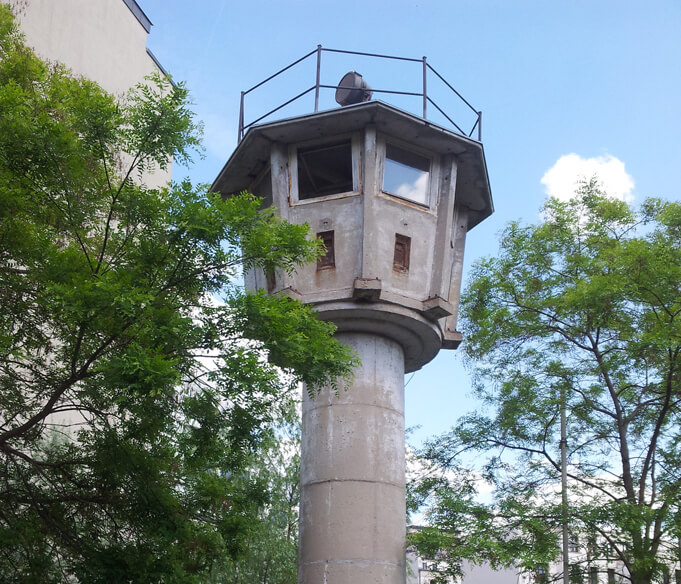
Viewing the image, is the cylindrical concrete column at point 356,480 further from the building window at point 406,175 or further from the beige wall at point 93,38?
the beige wall at point 93,38

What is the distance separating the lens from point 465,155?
17672 millimetres

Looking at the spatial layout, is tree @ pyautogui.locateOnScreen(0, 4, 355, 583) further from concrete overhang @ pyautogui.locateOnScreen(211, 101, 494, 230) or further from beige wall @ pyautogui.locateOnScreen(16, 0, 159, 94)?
beige wall @ pyautogui.locateOnScreen(16, 0, 159, 94)

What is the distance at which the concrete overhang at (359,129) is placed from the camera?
54.5ft

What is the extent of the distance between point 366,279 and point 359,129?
10.5ft

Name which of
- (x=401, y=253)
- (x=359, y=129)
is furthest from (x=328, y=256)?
(x=359, y=129)

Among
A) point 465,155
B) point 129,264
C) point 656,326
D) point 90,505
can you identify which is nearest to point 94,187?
point 129,264

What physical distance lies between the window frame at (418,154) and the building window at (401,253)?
760 millimetres

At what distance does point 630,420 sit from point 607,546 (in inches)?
123

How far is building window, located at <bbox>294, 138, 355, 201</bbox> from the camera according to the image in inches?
687

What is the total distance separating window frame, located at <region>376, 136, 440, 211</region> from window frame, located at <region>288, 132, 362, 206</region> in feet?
1.41

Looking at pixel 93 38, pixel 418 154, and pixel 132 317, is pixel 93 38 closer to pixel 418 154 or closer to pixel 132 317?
pixel 418 154

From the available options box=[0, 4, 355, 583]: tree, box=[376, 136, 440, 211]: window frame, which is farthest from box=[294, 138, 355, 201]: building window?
box=[0, 4, 355, 583]: tree

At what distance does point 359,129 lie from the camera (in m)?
17.0

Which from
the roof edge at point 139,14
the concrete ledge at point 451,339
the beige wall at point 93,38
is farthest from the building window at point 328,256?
the roof edge at point 139,14
